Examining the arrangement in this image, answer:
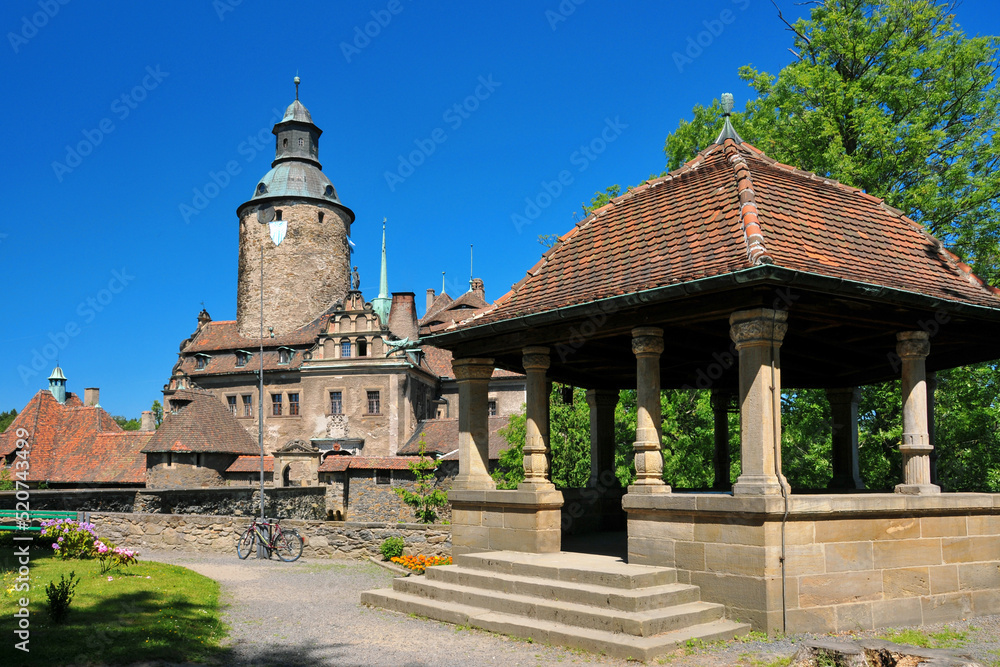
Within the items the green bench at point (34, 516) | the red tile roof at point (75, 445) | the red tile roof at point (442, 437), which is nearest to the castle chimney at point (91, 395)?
the red tile roof at point (75, 445)

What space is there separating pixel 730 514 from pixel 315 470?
34784mm

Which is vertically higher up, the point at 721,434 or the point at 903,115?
the point at 903,115

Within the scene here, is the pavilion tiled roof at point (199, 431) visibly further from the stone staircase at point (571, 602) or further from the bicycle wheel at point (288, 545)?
the stone staircase at point (571, 602)

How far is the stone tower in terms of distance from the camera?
176ft

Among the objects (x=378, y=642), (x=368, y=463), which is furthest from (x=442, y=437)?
(x=378, y=642)

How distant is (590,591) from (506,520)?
282 centimetres

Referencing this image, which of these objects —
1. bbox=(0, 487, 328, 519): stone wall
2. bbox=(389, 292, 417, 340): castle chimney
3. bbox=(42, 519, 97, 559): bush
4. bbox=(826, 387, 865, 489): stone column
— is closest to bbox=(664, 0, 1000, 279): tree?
bbox=(826, 387, 865, 489): stone column

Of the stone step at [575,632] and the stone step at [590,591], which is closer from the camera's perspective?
the stone step at [575,632]

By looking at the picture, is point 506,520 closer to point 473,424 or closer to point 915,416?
point 473,424

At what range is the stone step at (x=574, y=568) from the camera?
8.70 meters

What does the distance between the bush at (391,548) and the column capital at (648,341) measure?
906 centimetres

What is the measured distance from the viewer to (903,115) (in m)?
19.1

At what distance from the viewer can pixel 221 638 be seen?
8.60 metres

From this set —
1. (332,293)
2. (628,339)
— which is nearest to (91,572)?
(628,339)
